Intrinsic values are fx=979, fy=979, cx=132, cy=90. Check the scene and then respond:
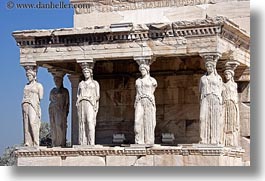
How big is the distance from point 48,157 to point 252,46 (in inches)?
190

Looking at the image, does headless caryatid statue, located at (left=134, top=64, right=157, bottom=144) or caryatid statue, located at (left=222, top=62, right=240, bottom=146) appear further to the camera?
caryatid statue, located at (left=222, top=62, right=240, bottom=146)

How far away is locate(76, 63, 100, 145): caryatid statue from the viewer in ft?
65.4

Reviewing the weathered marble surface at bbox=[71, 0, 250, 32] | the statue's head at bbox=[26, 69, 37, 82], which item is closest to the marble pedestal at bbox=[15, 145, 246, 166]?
the statue's head at bbox=[26, 69, 37, 82]

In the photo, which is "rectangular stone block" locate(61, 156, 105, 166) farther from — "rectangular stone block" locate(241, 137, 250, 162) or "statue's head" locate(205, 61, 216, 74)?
"rectangular stone block" locate(241, 137, 250, 162)

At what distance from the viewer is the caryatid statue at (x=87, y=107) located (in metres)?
19.9

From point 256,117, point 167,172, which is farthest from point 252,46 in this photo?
point 167,172

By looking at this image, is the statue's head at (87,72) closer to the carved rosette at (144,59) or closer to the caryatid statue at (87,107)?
the caryatid statue at (87,107)

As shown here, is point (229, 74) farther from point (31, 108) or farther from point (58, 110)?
point (31, 108)

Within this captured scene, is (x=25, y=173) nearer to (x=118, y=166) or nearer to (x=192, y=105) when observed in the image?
(x=118, y=166)

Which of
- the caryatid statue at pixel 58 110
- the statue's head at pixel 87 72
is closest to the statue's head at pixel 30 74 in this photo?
the caryatid statue at pixel 58 110

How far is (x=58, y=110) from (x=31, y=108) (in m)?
1.22

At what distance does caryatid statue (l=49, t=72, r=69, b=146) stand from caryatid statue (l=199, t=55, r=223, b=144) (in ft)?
11.9

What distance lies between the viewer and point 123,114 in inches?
872

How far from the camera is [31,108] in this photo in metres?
20.3
